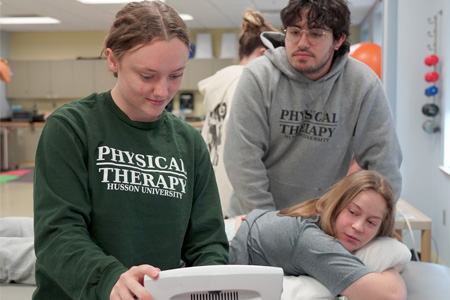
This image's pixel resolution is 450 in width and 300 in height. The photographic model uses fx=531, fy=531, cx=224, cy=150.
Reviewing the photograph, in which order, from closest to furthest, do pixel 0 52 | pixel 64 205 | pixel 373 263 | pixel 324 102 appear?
pixel 64 205 < pixel 373 263 < pixel 324 102 < pixel 0 52

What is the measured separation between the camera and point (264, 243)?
5.46 feet

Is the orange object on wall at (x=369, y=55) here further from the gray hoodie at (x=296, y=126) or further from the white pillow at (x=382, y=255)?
the white pillow at (x=382, y=255)

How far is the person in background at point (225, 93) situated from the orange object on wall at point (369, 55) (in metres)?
1.78

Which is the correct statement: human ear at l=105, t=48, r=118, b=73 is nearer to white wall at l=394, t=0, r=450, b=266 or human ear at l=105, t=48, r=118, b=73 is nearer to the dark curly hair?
the dark curly hair

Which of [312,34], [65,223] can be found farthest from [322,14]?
[65,223]

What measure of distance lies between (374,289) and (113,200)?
2.91 ft

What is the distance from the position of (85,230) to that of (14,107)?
9728mm

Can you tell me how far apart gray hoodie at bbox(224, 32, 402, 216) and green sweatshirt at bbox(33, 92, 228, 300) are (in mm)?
701

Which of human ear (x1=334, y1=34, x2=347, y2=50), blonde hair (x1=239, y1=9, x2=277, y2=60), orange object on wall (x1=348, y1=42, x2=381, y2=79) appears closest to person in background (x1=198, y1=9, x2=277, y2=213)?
blonde hair (x1=239, y1=9, x2=277, y2=60)

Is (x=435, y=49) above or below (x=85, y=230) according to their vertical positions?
above

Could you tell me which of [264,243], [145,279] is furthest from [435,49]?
[145,279]

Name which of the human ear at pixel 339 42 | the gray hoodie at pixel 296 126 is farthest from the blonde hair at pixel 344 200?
the human ear at pixel 339 42

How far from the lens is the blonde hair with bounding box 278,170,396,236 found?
1.70 m

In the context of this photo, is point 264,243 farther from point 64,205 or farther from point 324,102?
point 64,205
